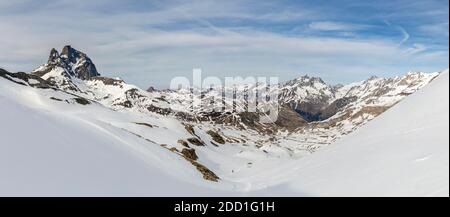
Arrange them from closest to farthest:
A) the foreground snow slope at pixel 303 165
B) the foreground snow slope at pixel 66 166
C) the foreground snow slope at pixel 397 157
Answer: the foreground snow slope at pixel 397 157 < the foreground snow slope at pixel 303 165 < the foreground snow slope at pixel 66 166

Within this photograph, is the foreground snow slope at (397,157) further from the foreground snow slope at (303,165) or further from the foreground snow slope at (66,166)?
the foreground snow slope at (66,166)

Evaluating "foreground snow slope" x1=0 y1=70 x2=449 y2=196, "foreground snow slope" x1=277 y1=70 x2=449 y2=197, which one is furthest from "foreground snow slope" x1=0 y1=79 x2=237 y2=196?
"foreground snow slope" x1=277 y1=70 x2=449 y2=197

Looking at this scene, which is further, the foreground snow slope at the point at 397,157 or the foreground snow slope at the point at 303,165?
the foreground snow slope at the point at 303,165

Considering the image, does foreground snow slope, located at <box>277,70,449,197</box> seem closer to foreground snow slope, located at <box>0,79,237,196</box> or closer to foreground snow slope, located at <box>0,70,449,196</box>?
foreground snow slope, located at <box>0,70,449,196</box>

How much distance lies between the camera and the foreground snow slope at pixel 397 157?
522 inches

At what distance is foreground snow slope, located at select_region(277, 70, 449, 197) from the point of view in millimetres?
13266

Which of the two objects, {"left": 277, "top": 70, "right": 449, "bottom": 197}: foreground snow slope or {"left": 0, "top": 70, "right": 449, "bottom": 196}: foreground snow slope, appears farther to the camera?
{"left": 0, "top": 70, "right": 449, "bottom": 196}: foreground snow slope

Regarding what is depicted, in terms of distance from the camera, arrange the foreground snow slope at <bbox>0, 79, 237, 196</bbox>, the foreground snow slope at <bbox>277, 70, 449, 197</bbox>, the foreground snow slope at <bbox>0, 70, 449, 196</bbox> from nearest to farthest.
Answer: the foreground snow slope at <bbox>277, 70, 449, 197</bbox>, the foreground snow slope at <bbox>0, 70, 449, 196</bbox>, the foreground snow slope at <bbox>0, 79, 237, 196</bbox>

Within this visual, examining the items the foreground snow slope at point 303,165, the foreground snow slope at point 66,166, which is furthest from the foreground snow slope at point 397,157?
the foreground snow slope at point 66,166

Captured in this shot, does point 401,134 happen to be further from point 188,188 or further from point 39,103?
point 39,103

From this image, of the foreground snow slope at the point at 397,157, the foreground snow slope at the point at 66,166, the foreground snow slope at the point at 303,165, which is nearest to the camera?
the foreground snow slope at the point at 397,157

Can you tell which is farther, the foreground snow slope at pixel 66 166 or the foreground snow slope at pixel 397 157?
the foreground snow slope at pixel 66 166

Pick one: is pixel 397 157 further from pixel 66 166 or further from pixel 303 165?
pixel 66 166
